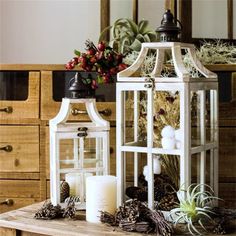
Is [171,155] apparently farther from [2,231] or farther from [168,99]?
[2,231]

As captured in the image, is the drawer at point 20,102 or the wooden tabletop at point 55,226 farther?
the drawer at point 20,102

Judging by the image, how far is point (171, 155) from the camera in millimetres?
1318

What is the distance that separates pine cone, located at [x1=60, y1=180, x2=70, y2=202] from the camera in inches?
53.5

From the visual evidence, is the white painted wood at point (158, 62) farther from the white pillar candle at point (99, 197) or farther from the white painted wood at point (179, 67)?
the white pillar candle at point (99, 197)

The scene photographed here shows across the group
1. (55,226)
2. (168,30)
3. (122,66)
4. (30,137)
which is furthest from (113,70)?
(55,226)

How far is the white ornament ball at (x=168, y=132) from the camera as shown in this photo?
122 cm

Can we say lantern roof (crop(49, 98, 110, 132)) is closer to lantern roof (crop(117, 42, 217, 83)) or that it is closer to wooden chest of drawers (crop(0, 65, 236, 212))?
lantern roof (crop(117, 42, 217, 83))

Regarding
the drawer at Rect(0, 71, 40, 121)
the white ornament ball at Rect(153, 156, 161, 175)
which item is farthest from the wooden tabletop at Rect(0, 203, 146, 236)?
the drawer at Rect(0, 71, 40, 121)

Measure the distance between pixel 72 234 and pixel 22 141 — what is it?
603 mm

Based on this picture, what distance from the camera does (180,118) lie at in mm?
1189

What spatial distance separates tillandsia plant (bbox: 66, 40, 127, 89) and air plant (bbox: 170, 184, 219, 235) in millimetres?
445

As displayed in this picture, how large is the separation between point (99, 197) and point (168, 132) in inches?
9.0

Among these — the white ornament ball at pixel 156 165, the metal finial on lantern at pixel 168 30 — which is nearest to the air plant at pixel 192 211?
the white ornament ball at pixel 156 165

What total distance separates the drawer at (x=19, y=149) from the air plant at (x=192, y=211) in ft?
2.05
